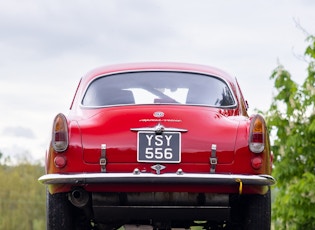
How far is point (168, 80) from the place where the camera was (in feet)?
27.3

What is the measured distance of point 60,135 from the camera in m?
7.64

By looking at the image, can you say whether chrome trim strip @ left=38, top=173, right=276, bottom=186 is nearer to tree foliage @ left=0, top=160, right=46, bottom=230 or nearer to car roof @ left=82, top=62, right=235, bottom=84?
car roof @ left=82, top=62, right=235, bottom=84

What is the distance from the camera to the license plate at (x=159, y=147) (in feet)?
24.2

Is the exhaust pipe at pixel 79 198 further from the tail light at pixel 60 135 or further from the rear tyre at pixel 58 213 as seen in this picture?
the tail light at pixel 60 135

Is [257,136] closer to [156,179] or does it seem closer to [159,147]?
[159,147]

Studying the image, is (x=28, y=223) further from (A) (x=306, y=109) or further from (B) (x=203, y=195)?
(B) (x=203, y=195)

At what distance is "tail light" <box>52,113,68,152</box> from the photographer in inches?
300

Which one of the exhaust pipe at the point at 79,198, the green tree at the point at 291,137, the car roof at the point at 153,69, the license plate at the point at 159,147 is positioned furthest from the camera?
the green tree at the point at 291,137

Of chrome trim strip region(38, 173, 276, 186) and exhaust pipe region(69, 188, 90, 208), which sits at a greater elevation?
chrome trim strip region(38, 173, 276, 186)

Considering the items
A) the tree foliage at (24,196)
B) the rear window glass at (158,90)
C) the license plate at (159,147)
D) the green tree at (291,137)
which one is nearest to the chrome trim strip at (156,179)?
the license plate at (159,147)

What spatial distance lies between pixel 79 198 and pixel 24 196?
161748 mm

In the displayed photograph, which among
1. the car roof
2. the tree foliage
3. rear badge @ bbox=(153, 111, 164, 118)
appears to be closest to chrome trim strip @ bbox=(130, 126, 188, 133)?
rear badge @ bbox=(153, 111, 164, 118)

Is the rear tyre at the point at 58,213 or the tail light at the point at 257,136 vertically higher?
the tail light at the point at 257,136

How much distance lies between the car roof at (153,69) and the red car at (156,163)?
1.41ft
